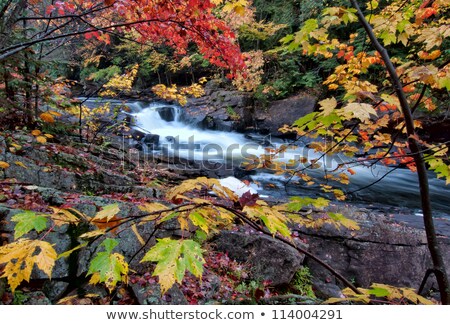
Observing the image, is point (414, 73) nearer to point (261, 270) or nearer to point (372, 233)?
point (261, 270)

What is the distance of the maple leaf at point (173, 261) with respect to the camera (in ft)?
3.11

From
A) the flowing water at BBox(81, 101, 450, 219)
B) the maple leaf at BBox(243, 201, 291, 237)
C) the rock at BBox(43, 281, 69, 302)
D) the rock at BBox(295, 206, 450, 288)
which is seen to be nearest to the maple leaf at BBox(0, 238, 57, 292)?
the maple leaf at BBox(243, 201, 291, 237)

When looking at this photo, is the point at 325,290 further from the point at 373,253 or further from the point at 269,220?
the point at 269,220

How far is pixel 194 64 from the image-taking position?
19.0 meters

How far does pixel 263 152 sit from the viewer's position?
1247 centimetres

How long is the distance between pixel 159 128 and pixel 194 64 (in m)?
7.26

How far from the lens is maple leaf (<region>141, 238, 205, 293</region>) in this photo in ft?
3.11

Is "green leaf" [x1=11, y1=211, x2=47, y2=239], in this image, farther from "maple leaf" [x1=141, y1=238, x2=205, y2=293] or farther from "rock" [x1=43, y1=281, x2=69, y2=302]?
"rock" [x1=43, y1=281, x2=69, y2=302]

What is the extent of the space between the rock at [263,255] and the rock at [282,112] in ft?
35.1

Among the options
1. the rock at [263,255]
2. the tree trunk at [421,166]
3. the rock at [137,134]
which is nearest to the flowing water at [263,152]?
the rock at [137,134]

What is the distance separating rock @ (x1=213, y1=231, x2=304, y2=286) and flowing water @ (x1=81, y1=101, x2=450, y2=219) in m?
1.13

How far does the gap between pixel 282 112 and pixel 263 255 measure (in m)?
12.0

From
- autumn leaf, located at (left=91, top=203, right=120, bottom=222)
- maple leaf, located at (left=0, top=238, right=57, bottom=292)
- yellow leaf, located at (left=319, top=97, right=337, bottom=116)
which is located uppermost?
yellow leaf, located at (left=319, top=97, right=337, bottom=116)
